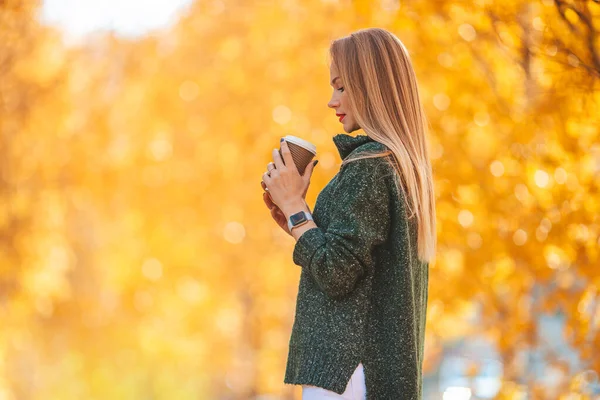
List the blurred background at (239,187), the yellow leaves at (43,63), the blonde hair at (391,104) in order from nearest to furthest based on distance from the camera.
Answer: the blonde hair at (391,104) < the blurred background at (239,187) < the yellow leaves at (43,63)

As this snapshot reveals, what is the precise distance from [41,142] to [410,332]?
8183 mm

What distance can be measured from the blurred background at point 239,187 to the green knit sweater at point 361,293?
3.65 ft

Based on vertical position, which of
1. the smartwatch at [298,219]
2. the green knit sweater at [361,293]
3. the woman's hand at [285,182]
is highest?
the woman's hand at [285,182]

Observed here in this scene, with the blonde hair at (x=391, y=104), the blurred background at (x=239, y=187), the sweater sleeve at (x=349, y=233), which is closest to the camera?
the sweater sleeve at (x=349, y=233)

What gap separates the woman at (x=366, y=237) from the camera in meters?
1.69

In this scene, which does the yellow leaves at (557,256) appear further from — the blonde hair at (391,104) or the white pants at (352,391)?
the white pants at (352,391)

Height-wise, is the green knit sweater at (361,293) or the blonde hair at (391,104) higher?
the blonde hair at (391,104)

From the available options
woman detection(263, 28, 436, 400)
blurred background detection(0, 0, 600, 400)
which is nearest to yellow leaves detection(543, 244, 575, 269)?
blurred background detection(0, 0, 600, 400)

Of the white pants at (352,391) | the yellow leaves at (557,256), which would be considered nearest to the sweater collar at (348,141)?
the white pants at (352,391)

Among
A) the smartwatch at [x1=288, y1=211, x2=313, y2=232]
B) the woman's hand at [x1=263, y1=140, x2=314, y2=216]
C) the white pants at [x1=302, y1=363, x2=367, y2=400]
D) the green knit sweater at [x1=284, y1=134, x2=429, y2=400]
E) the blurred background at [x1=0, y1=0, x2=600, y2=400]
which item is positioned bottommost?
the white pants at [x1=302, y1=363, x2=367, y2=400]

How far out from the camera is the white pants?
1.68 metres

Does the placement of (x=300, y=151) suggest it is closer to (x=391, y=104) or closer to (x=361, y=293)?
(x=391, y=104)

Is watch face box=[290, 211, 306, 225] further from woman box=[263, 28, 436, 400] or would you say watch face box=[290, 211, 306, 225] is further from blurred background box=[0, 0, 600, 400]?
blurred background box=[0, 0, 600, 400]

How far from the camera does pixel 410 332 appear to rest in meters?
1.71
